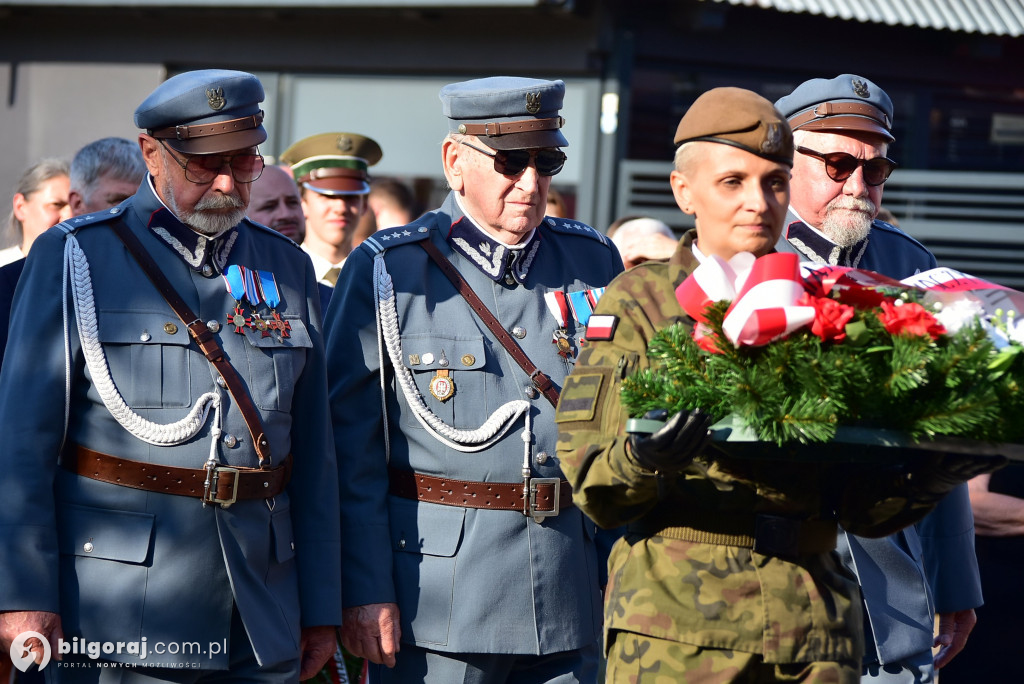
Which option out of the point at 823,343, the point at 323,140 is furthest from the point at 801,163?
the point at 323,140

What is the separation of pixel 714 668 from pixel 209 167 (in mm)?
1922

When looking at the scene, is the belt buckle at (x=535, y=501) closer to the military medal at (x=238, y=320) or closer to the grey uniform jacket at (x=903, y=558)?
the grey uniform jacket at (x=903, y=558)

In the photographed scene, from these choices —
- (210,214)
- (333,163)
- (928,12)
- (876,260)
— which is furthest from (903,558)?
(928,12)

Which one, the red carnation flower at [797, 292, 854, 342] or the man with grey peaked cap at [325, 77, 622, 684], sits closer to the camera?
the red carnation flower at [797, 292, 854, 342]

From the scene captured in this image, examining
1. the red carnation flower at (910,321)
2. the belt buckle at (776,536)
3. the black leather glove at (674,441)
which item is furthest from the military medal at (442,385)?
the red carnation flower at (910,321)

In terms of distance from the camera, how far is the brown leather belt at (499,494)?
375 centimetres

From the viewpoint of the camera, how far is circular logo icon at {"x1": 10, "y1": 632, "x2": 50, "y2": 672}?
328cm

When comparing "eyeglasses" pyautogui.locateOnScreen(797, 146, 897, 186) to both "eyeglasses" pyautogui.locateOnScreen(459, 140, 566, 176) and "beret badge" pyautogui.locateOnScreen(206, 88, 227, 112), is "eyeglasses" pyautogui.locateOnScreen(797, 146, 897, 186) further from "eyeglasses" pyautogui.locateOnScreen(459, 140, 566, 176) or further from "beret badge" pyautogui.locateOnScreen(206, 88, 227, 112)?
"beret badge" pyautogui.locateOnScreen(206, 88, 227, 112)

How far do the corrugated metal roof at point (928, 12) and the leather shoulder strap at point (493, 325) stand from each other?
16.1 feet

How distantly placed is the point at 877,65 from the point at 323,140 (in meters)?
4.20

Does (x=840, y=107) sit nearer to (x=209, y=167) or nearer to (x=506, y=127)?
(x=506, y=127)

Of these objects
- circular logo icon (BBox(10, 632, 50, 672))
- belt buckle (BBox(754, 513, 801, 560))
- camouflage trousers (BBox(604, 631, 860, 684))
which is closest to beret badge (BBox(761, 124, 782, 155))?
belt buckle (BBox(754, 513, 801, 560))

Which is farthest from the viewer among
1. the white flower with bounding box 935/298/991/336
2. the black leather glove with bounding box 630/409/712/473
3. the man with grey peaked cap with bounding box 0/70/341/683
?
the man with grey peaked cap with bounding box 0/70/341/683

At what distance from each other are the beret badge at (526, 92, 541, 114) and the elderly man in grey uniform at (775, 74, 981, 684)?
72 cm
